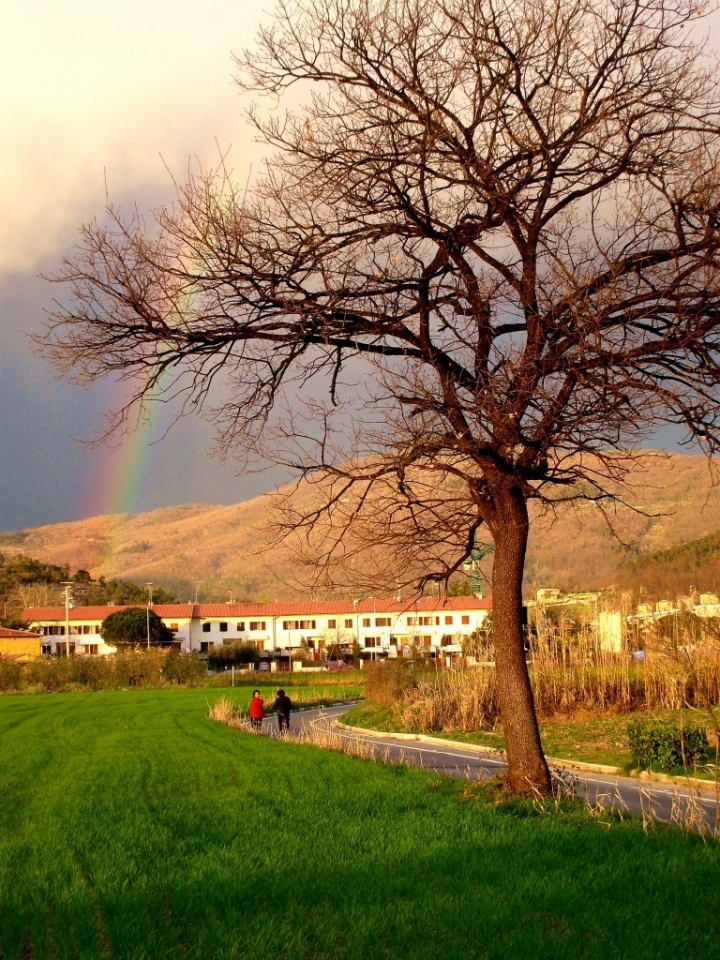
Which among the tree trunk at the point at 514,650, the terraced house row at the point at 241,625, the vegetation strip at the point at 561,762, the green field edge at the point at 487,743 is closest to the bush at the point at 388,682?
the green field edge at the point at 487,743

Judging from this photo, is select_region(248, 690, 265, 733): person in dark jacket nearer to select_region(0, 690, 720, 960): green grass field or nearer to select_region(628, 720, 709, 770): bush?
select_region(628, 720, 709, 770): bush

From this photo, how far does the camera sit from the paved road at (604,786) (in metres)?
9.55

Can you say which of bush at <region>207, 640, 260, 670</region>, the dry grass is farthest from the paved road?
bush at <region>207, 640, 260, 670</region>

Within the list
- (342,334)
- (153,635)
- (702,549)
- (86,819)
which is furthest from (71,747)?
(153,635)

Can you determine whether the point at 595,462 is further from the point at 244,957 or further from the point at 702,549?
the point at 702,549

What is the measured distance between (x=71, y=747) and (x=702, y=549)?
104 ft

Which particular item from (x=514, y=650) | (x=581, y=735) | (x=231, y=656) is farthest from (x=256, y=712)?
(x=231, y=656)

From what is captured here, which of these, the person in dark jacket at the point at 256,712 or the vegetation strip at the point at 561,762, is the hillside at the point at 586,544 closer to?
the vegetation strip at the point at 561,762

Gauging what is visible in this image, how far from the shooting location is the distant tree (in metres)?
85.2

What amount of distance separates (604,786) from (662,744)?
187 cm

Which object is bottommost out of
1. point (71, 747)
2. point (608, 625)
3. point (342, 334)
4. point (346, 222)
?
point (71, 747)

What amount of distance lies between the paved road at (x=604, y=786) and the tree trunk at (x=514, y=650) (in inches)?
30.7

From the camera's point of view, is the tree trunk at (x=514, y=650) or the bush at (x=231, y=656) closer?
the tree trunk at (x=514, y=650)

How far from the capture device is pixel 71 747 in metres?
24.4
